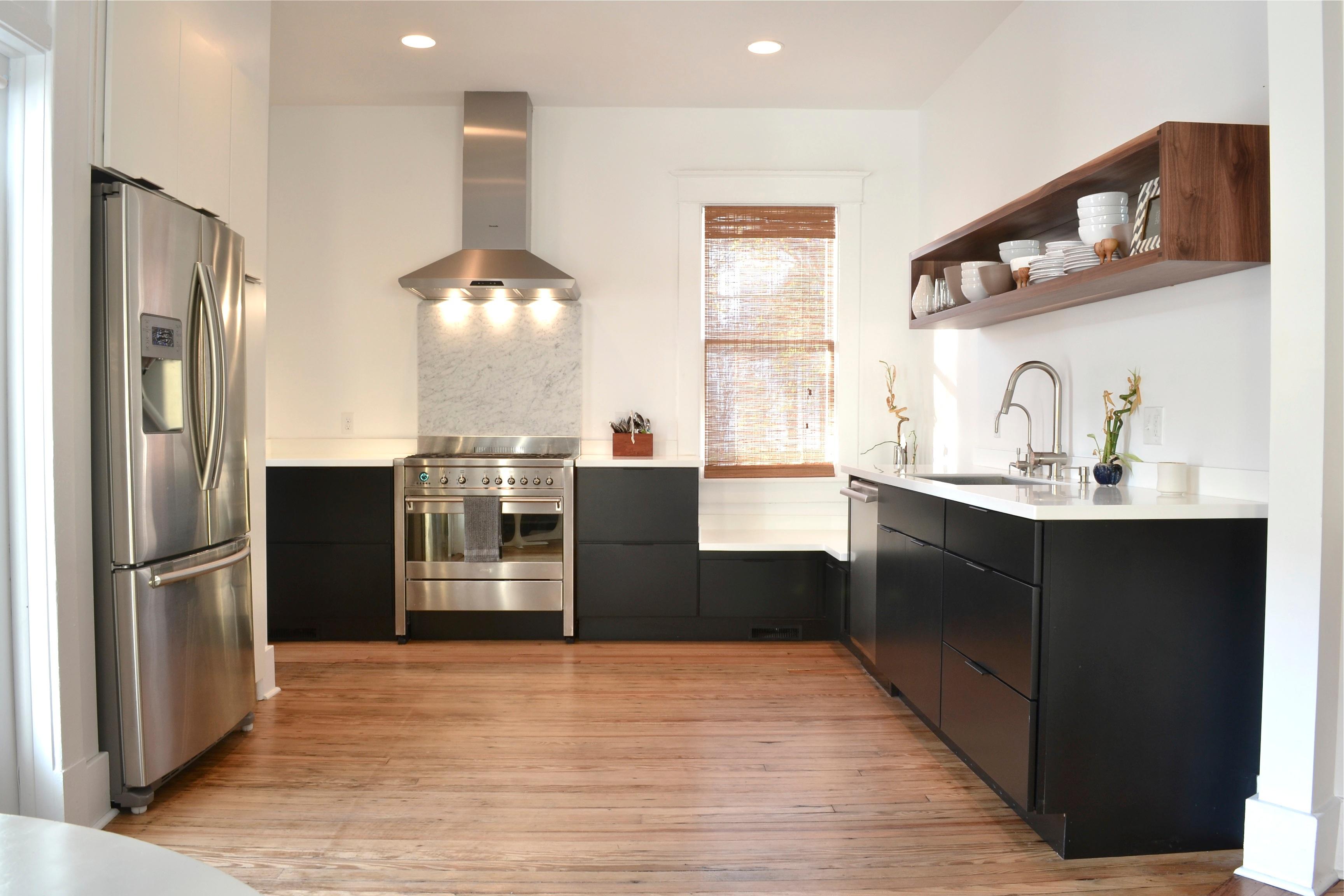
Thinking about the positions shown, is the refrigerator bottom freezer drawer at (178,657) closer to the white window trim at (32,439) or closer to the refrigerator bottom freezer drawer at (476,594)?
the white window trim at (32,439)

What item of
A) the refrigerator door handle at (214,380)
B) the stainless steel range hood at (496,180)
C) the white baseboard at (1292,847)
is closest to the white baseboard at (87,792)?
the refrigerator door handle at (214,380)

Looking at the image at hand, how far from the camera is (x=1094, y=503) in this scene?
6.70 ft

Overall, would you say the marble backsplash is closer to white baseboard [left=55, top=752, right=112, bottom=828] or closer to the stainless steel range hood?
the stainless steel range hood

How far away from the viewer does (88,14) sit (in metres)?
2.14

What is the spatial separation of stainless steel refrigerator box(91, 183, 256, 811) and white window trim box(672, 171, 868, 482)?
2455mm

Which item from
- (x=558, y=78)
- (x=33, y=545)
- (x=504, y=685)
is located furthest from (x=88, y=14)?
(x=504, y=685)

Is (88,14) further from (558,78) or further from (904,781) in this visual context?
(904,781)

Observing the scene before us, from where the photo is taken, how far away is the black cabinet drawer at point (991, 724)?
2.05 meters

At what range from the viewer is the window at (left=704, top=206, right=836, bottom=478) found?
181 inches

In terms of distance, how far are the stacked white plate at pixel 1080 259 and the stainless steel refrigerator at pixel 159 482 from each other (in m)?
2.57

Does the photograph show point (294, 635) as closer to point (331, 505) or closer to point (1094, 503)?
point (331, 505)

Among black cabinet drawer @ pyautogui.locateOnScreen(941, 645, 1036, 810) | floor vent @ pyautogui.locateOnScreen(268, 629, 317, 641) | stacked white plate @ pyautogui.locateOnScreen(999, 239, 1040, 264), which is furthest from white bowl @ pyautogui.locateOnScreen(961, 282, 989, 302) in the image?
floor vent @ pyautogui.locateOnScreen(268, 629, 317, 641)

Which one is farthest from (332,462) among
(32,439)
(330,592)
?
(32,439)

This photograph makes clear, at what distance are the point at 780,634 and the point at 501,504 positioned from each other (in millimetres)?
1536
